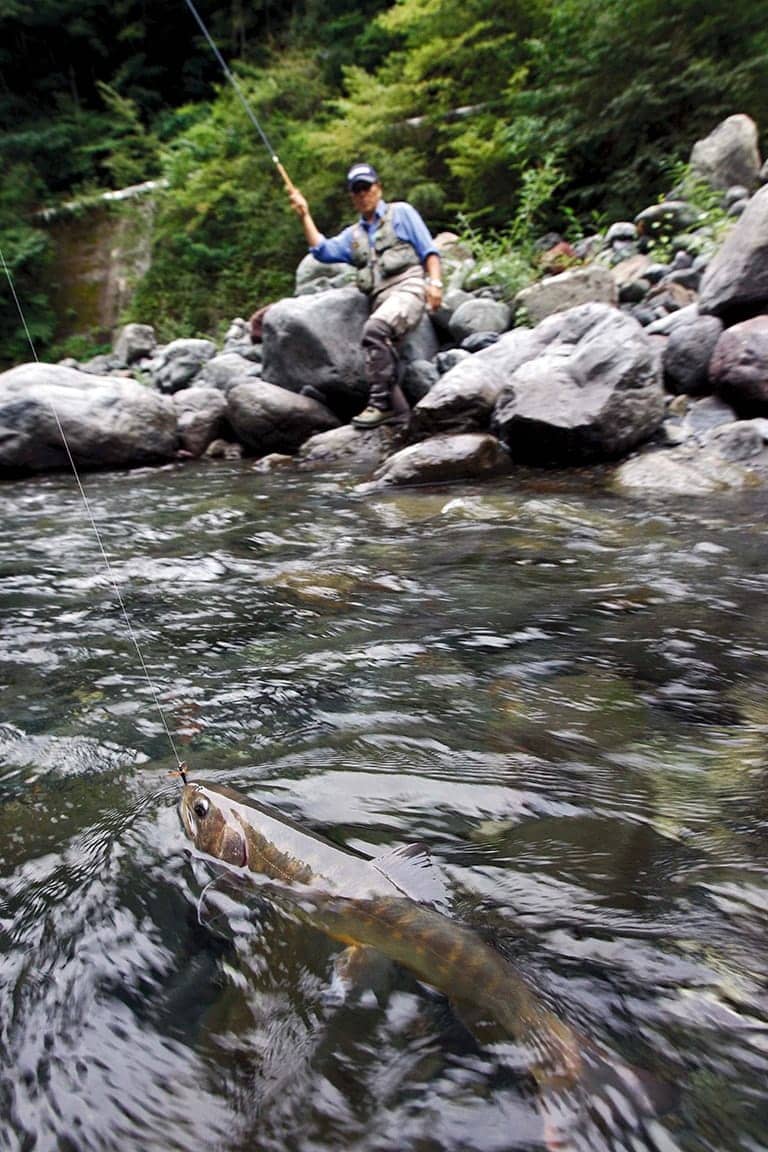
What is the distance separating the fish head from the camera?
1650mm

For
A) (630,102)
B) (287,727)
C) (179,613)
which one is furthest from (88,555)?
(630,102)

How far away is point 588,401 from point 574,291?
278 cm

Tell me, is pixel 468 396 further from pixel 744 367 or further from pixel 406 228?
pixel 406 228

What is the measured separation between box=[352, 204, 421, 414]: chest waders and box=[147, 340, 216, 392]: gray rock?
11.3 ft

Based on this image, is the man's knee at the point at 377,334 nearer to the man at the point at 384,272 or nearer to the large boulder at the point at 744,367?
the man at the point at 384,272

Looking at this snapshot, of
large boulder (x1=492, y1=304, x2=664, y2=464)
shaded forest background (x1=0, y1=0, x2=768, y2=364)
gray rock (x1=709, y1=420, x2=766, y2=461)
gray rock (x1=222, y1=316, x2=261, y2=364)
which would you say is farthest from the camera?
gray rock (x1=222, y1=316, x2=261, y2=364)

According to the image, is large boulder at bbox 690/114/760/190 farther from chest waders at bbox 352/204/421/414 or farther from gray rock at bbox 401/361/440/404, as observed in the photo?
gray rock at bbox 401/361/440/404

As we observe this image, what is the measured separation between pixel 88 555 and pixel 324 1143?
385 cm

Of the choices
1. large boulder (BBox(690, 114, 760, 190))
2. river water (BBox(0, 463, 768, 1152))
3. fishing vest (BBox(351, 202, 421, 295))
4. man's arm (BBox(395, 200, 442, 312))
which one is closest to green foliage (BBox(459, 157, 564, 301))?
man's arm (BBox(395, 200, 442, 312))

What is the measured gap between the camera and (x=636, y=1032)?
1201 mm

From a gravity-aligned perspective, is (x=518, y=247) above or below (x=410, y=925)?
above

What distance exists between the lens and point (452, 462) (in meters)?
5.54

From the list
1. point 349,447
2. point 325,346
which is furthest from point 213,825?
point 325,346

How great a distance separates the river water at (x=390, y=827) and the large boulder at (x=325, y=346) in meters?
4.81
